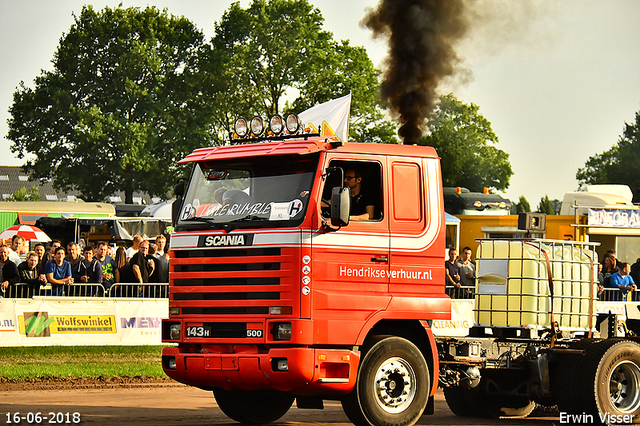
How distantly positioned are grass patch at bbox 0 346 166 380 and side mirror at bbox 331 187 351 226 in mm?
8441

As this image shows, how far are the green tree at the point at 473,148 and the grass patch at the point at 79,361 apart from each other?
4470 cm

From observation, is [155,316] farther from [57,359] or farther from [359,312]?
[359,312]

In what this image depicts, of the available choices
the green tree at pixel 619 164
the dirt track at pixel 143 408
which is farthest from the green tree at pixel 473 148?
the dirt track at pixel 143 408

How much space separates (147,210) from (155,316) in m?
18.4

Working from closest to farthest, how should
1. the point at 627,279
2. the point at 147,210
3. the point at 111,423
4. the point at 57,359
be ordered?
the point at 111,423
the point at 57,359
the point at 627,279
the point at 147,210

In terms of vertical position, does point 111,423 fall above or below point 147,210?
below

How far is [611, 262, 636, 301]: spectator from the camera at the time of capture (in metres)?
20.5

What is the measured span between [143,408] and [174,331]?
2565 millimetres

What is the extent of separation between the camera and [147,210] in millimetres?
36500

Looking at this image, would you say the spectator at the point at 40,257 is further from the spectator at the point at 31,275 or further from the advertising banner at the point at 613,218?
the advertising banner at the point at 613,218

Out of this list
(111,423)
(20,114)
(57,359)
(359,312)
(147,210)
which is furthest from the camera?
(20,114)

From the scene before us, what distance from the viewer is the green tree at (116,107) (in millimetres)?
53375

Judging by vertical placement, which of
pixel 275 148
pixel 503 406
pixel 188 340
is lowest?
pixel 503 406

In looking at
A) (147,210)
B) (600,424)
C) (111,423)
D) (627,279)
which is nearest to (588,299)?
(600,424)
